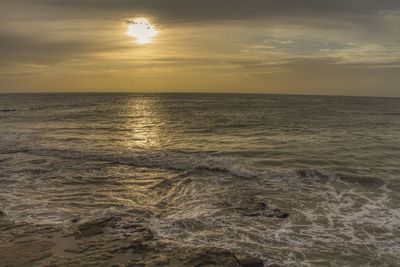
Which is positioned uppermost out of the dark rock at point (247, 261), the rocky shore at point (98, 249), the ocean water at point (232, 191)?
the rocky shore at point (98, 249)

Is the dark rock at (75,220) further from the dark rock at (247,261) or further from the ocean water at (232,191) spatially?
the dark rock at (247,261)

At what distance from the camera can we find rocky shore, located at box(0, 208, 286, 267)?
29.5 ft

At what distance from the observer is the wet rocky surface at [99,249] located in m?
8.98

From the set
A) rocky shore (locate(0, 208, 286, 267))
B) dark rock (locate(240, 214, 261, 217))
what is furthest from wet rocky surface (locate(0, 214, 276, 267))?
dark rock (locate(240, 214, 261, 217))

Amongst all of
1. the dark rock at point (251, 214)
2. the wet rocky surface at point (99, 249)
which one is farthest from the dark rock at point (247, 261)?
the dark rock at point (251, 214)

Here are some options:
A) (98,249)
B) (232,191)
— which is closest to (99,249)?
(98,249)

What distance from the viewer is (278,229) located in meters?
11.5

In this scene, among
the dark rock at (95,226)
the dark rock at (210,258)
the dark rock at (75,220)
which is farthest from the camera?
the dark rock at (75,220)

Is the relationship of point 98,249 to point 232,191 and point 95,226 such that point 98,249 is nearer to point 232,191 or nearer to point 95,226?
point 95,226

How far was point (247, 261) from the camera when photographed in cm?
911

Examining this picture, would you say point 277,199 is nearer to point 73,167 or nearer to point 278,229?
point 278,229

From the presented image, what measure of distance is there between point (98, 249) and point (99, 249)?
28 mm

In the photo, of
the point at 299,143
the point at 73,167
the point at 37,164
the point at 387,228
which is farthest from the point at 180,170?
the point at 299,143

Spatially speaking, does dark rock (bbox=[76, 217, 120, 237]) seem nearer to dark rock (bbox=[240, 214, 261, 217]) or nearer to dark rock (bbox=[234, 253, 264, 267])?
dark rock (bbox=[234, 253, 264, 267])
